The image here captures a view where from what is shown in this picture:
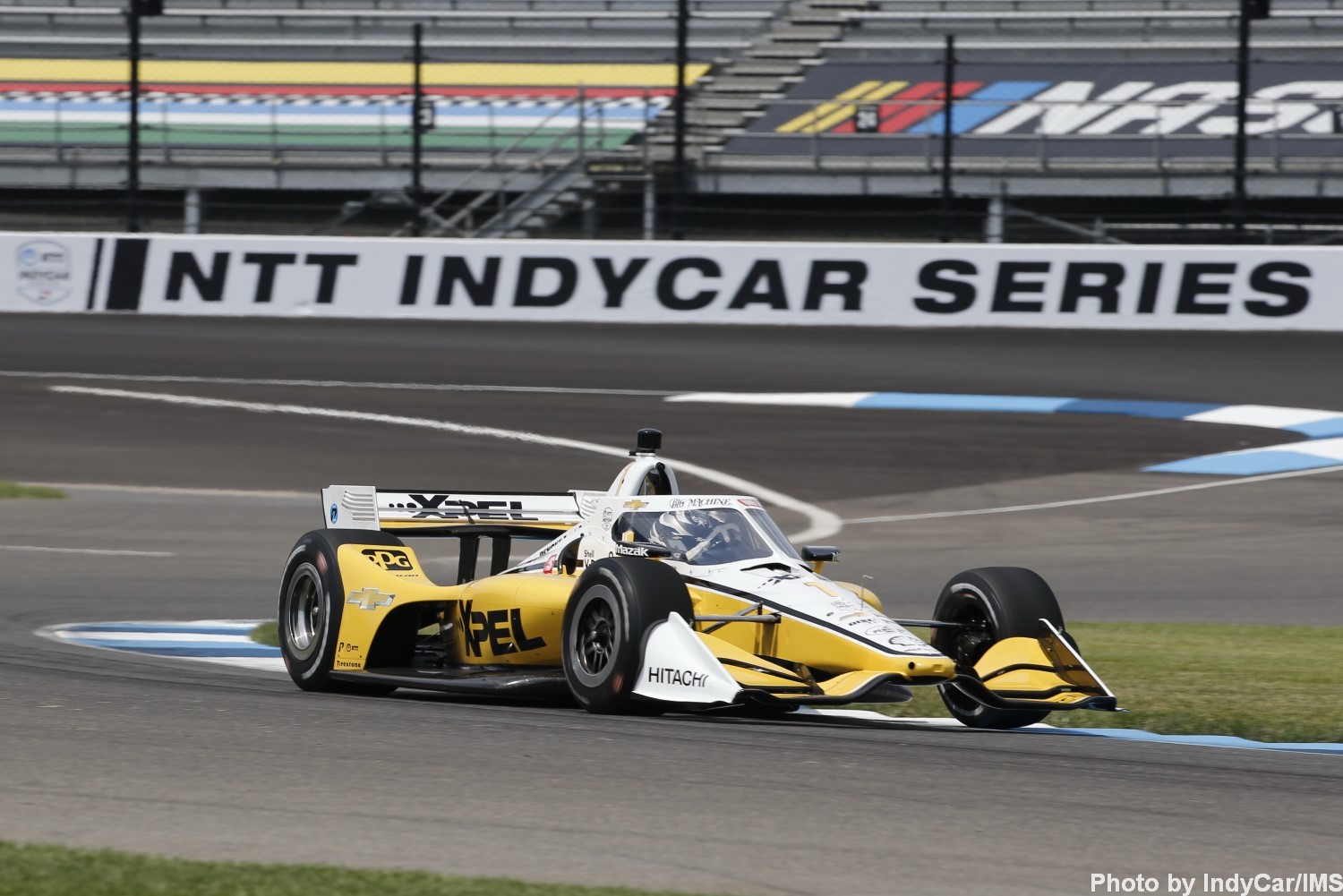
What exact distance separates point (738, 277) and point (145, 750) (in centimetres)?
1514

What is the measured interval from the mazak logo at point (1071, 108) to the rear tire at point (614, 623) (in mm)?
16294

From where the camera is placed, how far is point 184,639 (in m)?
10.5

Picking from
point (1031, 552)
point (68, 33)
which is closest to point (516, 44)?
point (68, 33)

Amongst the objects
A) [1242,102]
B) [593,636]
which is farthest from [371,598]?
[1242,102]

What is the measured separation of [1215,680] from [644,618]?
2.87 m

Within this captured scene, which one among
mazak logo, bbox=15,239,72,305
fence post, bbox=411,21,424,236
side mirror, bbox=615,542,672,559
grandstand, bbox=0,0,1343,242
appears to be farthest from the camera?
grandstand, bbox=0,0,1343,242

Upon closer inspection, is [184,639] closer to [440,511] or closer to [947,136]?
[440,511]

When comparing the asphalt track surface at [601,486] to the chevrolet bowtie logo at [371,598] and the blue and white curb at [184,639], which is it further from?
the chevrolet bowtie logo at [371,598]

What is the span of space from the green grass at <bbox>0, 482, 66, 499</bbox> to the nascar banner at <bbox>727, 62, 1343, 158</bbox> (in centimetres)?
1155

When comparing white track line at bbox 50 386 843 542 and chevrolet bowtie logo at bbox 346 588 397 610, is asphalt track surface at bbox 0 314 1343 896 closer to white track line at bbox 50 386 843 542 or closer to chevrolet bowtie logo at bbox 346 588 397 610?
white track line at bbox 50 386 843 542

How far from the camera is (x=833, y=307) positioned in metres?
21.0

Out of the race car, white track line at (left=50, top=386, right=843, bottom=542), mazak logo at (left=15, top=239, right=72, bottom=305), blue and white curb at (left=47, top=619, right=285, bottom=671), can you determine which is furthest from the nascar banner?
the race car

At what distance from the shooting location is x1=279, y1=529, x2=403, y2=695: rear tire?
8.55m

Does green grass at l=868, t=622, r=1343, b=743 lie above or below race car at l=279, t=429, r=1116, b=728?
below
